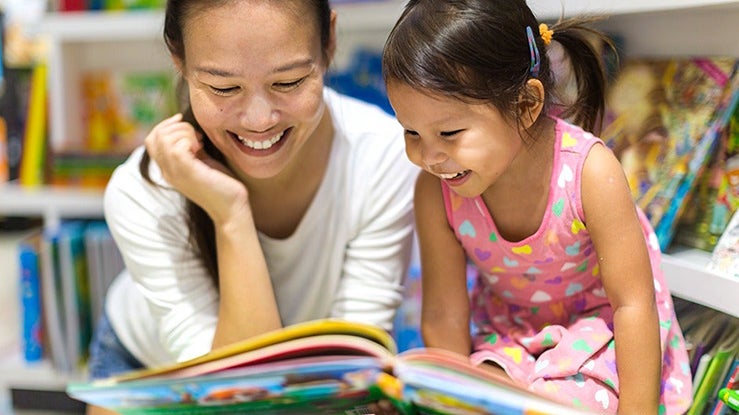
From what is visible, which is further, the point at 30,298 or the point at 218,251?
the point at 30,298

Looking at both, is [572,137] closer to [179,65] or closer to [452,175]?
[452,175]

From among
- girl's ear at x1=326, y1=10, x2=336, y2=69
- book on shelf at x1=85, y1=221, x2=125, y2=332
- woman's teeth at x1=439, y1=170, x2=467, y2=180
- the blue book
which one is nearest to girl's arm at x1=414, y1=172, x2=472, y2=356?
woman's teeth at x1=439, y1=170, x2=467, y2=180

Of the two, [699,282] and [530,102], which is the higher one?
[530,102]

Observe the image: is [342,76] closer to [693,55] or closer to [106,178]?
[106,178]

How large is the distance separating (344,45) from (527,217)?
0.96 m

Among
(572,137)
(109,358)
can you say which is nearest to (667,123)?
(572,137)

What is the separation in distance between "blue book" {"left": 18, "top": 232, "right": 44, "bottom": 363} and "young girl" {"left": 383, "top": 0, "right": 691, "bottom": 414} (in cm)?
103

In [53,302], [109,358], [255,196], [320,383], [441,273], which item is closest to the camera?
[320,383]

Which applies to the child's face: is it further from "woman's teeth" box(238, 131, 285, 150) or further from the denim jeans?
the denim jeans

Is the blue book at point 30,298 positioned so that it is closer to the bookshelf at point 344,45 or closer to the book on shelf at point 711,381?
the bookshelf at point 344,45

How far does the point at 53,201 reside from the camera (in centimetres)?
181

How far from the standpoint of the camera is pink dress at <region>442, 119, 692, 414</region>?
0.96m

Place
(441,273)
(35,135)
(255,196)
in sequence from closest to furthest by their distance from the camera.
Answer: (441,273) → (255,196) → (35,135)

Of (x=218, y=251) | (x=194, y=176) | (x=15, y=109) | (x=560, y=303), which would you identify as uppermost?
(x=15, y=109)
